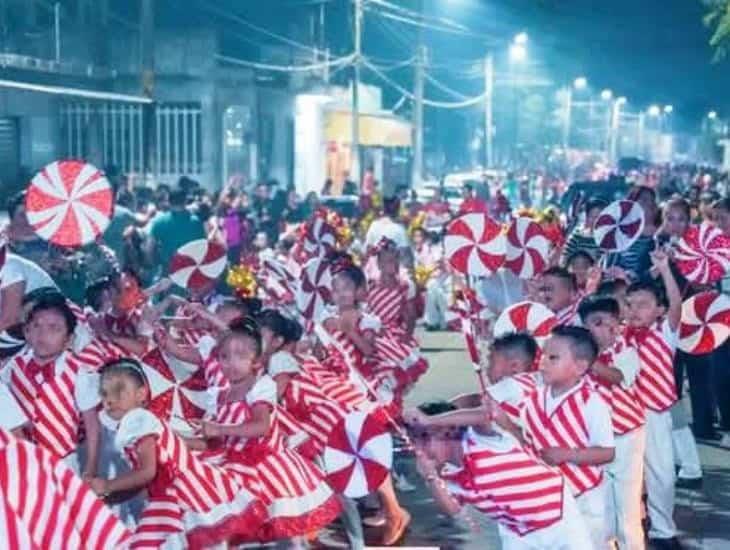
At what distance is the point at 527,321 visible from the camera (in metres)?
8.23

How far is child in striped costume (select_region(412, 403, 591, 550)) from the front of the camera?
607cm

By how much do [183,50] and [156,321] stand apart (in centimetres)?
2244

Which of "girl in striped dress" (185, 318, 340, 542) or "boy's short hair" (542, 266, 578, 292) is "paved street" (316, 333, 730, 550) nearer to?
"boy's short hair" (542, 266, 578, 292)

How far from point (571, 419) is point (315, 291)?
431 centimetres

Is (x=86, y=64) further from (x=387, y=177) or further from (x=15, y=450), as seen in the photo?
(x=387, y=177)

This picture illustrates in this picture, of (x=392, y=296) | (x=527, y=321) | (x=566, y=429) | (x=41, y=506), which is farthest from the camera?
(x=392, y=296)

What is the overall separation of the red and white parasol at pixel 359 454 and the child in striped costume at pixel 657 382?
202 centimetres

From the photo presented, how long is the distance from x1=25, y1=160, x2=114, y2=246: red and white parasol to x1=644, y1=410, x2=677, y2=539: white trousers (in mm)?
3355

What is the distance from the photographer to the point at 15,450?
14.7 ft

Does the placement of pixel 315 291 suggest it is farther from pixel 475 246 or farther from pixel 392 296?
pixel 392 296

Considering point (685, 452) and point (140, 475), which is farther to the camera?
point (685, 452)

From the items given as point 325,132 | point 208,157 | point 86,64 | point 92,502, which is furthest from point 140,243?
point 325,132

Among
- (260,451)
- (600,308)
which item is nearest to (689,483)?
(600,308)

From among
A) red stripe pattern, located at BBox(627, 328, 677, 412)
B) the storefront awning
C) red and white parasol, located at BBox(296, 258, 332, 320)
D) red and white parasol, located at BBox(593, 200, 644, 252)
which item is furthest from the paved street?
the storefront awning
